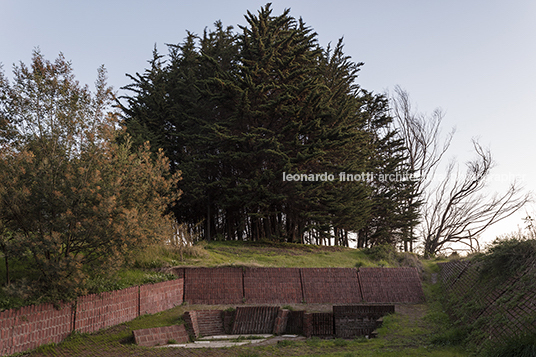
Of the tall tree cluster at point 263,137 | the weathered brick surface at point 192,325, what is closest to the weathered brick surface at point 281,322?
the weathered brick surface at point 192,325

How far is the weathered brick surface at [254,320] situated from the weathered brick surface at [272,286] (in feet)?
6.74

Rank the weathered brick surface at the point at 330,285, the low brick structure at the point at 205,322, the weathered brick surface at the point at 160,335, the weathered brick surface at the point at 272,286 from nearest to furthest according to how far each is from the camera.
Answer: the weathered brick surface at the point at 160,335
the low brick structure at the point at 205,322
the weathered brick surface at the point at 272,286
the weathered brick surface at the point at 330,285

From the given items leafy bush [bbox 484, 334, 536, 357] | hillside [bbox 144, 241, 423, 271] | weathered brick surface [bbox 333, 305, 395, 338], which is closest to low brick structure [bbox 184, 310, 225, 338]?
hillside [bbox 144, 241, 423, 271]

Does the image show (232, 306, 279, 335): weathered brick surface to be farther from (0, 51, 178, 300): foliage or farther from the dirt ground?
(0, 51, 178, 300): foliage

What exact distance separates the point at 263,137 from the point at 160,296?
11757 millimetres

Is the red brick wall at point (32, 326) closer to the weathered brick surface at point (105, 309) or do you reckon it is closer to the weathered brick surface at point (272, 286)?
the weathered brick surface at point (105, 309)

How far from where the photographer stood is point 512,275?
931cm

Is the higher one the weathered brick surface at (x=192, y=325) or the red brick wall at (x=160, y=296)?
the red brick wall at (x=160, y=296)

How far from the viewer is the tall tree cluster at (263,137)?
2150 cm

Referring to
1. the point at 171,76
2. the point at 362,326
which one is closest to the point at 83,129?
the point at 362,326

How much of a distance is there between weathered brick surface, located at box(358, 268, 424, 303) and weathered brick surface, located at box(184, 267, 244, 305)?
15.0ft

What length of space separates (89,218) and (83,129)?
8.15 ft

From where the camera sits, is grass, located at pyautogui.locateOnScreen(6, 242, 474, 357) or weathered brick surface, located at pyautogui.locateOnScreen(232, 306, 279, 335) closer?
grass, located at pyautogui.locateOnScreen(6, 242, 474, 357)

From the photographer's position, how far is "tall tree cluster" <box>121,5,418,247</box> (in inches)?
846
